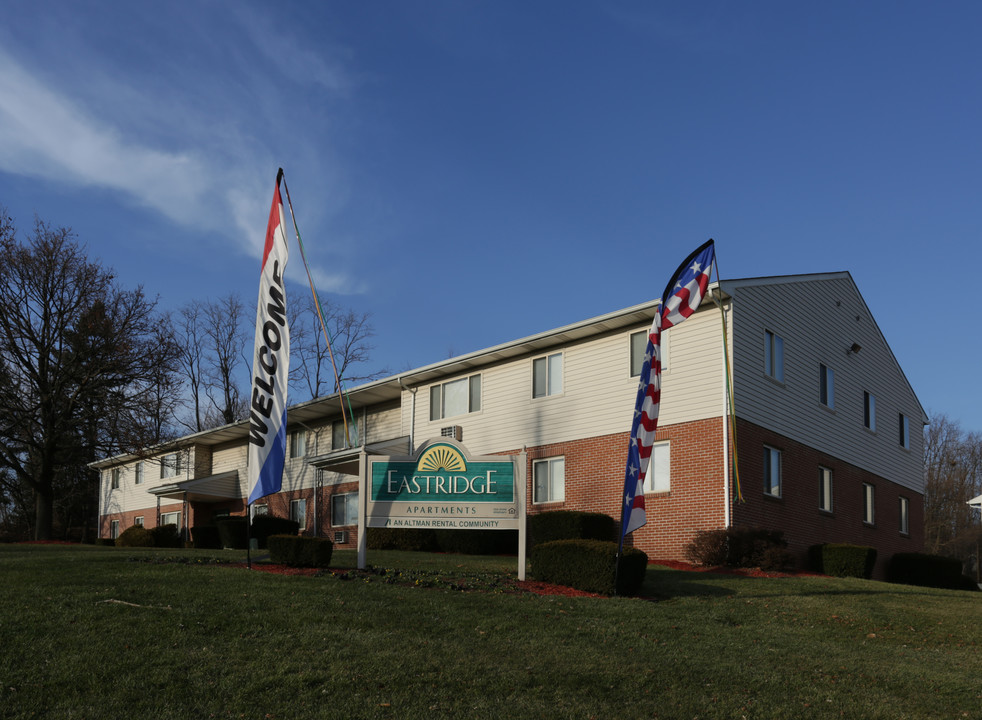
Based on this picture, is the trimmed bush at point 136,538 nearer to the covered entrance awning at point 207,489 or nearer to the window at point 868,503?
the covered entrance awning at point 207,489

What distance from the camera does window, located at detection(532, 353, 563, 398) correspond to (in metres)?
23.7

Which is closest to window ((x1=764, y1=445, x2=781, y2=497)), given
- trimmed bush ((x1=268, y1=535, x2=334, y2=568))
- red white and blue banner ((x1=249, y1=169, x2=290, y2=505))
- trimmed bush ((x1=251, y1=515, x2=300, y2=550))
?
trimmed bush ((x1=268, y1=535, x2=334, y2=568))

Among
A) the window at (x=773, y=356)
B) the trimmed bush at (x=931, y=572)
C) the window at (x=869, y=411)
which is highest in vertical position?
the window at (x=773, y=356)

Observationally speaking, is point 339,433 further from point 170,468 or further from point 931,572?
point 931,572

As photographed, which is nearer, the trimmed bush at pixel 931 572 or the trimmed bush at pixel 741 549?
the trimmed bush at pixel 741 549

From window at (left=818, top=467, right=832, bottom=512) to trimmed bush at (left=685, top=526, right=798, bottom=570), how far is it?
507 centimetres

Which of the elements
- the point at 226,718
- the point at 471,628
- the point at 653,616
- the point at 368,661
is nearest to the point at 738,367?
the point at 653,616

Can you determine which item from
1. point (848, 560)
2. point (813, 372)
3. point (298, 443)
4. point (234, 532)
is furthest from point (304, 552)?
point (298, 443)

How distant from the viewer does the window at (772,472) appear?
20.8m

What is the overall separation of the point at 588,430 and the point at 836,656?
44.3 feet

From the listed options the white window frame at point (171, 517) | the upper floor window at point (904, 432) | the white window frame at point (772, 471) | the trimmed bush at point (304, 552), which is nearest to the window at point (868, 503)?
the upper floor window at point (904, 432)

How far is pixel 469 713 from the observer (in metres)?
6.49

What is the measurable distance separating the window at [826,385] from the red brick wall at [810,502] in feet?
5.33

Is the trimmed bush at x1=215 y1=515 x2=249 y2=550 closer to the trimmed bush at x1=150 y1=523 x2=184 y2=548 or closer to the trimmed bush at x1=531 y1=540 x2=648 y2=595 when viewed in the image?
the trimmed bush at x1=150 y1=523 x2=184 y2=548
